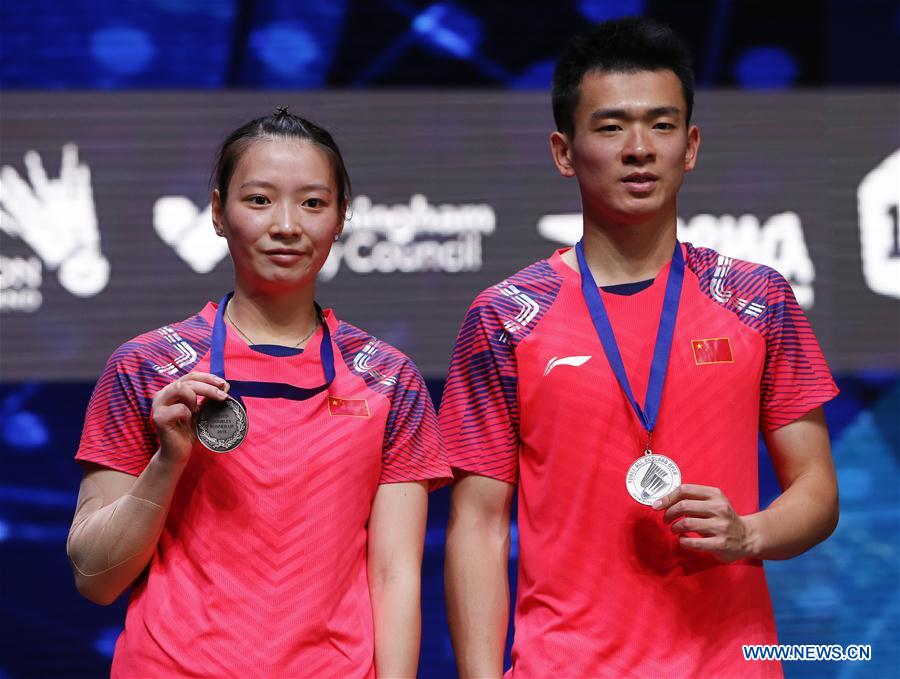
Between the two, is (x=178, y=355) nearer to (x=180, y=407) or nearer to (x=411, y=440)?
(x=180, y=407)

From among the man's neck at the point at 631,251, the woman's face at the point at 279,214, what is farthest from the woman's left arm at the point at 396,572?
the man's neck at the point at 631,251

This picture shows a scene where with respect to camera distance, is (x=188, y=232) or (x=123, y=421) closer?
(x=123, y=421)

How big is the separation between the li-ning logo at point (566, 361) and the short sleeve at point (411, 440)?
0.25 metres

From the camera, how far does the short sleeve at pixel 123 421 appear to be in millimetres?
2068

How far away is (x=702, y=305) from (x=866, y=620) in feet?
6.86

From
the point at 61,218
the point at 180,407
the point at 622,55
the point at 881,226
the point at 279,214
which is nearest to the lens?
Answer: the point at 180,407

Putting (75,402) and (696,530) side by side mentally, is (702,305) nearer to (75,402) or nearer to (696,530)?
(696,530)

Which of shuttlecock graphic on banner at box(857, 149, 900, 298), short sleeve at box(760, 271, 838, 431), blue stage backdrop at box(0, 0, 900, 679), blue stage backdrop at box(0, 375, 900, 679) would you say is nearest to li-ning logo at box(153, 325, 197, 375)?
short sleeve at box(760, 271, 838, 431)

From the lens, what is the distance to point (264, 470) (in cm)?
205

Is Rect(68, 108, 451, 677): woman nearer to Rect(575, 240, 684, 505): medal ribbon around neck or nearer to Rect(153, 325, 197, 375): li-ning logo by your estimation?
Rect(153, 325, 197, 375): li-ning logo

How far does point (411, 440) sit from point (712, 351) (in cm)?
57

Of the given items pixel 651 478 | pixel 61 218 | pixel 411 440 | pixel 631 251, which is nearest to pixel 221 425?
pixel 411 440

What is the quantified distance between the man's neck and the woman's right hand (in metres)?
0.78

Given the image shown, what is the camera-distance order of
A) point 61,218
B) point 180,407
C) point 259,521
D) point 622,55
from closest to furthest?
point 180,407, point 259,521, point 622,55, point 61,218
